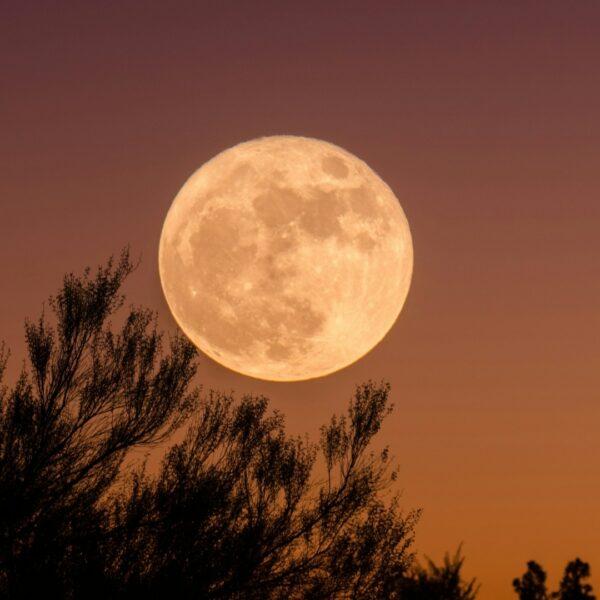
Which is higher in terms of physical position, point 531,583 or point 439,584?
point 531,583

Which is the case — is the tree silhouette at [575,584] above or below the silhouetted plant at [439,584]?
above

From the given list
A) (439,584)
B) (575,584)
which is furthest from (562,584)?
(439,584)

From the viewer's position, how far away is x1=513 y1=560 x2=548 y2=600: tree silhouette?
186ft

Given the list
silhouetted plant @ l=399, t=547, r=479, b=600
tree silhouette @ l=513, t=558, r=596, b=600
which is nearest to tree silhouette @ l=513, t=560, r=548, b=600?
tree silhouette @ l=513, t=558, r=596, b=600

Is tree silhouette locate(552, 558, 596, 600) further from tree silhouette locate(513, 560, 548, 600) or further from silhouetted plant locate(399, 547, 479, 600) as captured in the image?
silhouetted plant locate(399, 547, 479, 600)

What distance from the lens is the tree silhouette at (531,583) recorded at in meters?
56.6

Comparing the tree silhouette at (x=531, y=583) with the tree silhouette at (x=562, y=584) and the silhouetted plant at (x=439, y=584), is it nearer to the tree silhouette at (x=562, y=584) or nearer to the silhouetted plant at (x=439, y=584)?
the tree silhouette at (x=562, y=584)

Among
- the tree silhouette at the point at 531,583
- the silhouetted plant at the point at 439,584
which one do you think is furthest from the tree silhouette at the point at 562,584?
the silhouetted plant at the point at 439,584

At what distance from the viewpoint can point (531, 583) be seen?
57562 millimetres

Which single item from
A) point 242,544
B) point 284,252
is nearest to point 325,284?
point 284,252

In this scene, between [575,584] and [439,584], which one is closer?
[439,584]

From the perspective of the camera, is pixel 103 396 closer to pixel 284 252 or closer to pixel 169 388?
pixel 169 388

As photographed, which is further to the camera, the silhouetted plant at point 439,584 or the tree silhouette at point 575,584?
the tree silhouette at point 575,584

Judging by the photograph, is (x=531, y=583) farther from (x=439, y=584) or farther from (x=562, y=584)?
(x=439, y=584)
